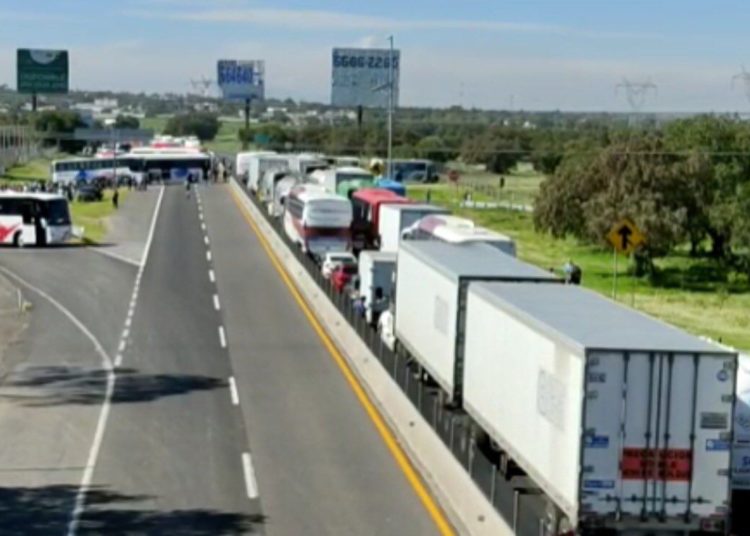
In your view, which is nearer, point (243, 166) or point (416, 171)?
point (243, 166)

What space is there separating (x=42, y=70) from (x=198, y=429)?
12300 centimetres

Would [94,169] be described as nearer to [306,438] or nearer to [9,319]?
[9,319]

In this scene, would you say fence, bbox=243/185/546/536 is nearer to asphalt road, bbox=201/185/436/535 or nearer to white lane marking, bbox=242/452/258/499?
asphalt road, bbox=201/185/436/535

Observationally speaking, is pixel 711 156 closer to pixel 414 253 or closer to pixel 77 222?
pixel 77 222

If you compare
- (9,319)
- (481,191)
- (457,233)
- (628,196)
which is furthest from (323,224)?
(481,191)

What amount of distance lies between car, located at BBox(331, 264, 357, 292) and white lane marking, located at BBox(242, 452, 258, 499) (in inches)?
898

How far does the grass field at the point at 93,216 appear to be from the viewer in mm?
68637

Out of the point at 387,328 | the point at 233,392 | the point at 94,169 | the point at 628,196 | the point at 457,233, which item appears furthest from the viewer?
the point at 94,169

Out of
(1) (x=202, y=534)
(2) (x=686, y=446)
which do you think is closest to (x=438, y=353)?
(1) (x=202, y=534)

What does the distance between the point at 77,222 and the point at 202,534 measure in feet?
195

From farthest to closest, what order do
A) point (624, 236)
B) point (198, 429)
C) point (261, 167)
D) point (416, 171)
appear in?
point (416, 171) → point (261, 167) → point (624, 236) → point (198, 429)

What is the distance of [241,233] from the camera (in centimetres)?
7000

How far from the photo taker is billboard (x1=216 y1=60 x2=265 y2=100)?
182375 millimetres

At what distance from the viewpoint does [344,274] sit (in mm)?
46656
